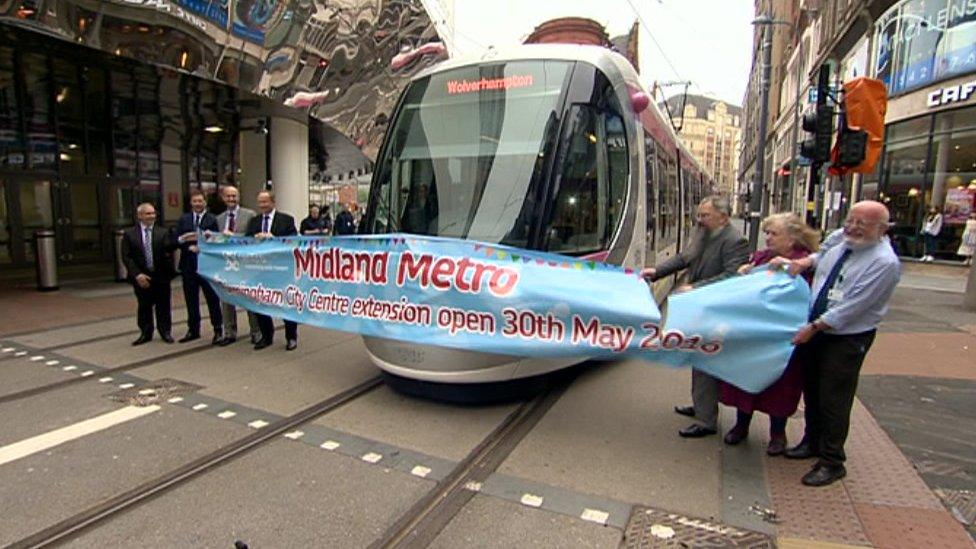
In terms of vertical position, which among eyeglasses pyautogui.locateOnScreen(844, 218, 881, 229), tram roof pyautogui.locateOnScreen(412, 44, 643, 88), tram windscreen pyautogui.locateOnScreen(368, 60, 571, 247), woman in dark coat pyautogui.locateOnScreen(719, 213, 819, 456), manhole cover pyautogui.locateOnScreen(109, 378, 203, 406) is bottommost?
manhole cover pyautogui.locateOnScreen(109, 378, 203, 406)

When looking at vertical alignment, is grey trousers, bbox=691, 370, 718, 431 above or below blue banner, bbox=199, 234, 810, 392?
below

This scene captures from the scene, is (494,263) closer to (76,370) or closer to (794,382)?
(794,382)

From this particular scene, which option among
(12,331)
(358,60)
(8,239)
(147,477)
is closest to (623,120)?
(147,477)

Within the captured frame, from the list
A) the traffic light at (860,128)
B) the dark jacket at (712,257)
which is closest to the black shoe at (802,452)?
the dark jacket at (712,257)

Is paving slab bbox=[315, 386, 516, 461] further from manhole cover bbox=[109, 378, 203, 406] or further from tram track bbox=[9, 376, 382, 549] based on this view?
manhole cover bbox=[109, 378, 203, 406]

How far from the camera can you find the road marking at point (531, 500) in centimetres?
358

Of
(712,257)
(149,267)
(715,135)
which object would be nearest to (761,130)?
(712,257)

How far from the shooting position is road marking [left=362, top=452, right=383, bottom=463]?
415cm

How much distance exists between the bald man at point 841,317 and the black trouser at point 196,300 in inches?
263

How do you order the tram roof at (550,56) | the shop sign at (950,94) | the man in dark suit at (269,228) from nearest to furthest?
Answer: the tram roof at (550,56), the man in dark suit at (269,228), the shop sign at (950,94)

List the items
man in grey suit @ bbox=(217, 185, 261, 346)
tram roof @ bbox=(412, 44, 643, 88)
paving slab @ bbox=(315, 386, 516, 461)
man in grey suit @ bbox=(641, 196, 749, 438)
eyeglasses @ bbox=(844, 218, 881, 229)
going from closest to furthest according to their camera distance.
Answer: eyeglasses @ bbox=(844, 218, 881, 229) < paving slab @ bbox=(315, 386, 516, 461) < man in grey suit @ bbox=(641, 196, 749, 438) < tram roof @ bbox=(412, 44, 643, 88) < man in grey suit @ bbox=(217, 185, 261, 346)

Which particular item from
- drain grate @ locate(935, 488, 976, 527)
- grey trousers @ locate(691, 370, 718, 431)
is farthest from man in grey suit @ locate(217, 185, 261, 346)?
drain grate @ locate(935, 488, 976, 527)

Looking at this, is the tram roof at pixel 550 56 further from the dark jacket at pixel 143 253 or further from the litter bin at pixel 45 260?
the litter bin at pixel 45 260

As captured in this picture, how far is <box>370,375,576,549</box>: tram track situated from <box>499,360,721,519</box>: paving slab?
0.11 metres
